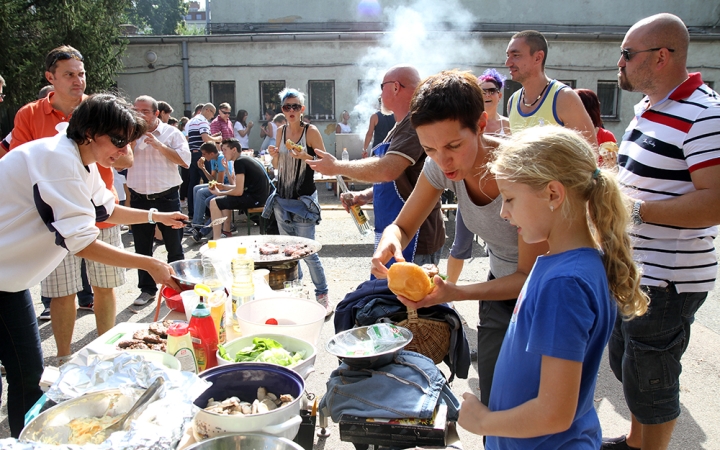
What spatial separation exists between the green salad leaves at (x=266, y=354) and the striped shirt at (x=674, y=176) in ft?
5.32

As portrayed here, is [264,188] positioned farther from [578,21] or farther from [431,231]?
[578,21]

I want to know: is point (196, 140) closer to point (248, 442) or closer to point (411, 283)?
point (411, 283)

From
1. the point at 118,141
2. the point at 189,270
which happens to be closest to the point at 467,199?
the point at 118,141

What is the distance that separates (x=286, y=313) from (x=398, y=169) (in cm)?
113

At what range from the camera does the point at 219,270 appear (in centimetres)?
291

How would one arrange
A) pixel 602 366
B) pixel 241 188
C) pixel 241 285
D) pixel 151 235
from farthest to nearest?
pixel 241 188
pixel 151 235
pixel 602 366
pixel 241 285

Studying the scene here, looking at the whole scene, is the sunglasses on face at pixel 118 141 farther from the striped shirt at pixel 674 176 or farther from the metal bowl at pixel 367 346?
the striped shirt at pixel 674 176

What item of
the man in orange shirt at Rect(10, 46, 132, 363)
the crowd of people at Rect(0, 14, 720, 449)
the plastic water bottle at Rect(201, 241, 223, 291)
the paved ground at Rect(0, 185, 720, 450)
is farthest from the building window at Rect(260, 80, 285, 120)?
the plastic water bottle at Rect(201, 241, 223, 291)

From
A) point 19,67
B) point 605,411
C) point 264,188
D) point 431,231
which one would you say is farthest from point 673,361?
point 19,67

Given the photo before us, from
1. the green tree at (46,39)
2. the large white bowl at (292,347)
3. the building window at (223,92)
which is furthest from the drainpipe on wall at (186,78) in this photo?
the large white bowl at (292,347)

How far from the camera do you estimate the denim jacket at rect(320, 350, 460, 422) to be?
5.69 feet

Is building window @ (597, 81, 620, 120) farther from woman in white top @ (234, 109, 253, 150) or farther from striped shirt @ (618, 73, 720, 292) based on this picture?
striped shirt @ (618, 73, 720, 292)

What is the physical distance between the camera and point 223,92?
18031 millimetres

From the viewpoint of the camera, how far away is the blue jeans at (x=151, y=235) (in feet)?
16.9
